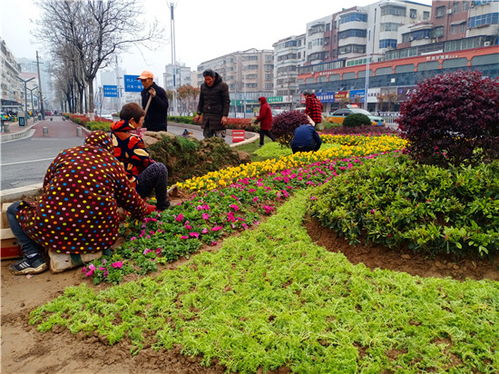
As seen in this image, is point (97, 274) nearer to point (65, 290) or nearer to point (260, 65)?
point (65, 290)

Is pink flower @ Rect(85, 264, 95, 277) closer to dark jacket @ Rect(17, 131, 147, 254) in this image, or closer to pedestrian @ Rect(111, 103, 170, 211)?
dark jacket @ Rect(17, 131, 147, 254)

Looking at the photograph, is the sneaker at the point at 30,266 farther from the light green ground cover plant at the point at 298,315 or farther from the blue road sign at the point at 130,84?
the blue road sign at the point at 130,84

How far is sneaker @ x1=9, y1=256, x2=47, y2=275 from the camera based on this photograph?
349cm

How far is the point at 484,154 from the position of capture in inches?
166

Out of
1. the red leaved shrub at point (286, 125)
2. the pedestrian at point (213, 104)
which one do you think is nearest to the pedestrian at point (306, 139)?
the pedestrian at point (213, 104)

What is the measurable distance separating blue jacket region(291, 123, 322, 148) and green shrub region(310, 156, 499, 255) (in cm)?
406

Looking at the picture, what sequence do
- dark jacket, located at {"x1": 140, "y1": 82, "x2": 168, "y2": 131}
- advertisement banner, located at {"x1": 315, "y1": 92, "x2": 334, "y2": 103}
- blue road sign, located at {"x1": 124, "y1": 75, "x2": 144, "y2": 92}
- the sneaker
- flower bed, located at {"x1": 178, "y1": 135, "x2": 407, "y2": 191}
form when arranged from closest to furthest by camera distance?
the sneaker, flower bed, located at {"x1": 178, "y1": 135, "x2": 407, "y2": 191}, dark jacket, located at {"x1": 140, "y1": 82, "x2": 168, "y2": 131}, blue road sign, located at {"x1": 124, "y1": 75, "x2": 144, "y2": 92}, advertisement banner, located at {"x1": 315, "y1": 92, "x2": 334, "y2": 103}

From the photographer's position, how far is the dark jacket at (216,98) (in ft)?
25.7

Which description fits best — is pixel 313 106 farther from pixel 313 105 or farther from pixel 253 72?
pixel 253 72

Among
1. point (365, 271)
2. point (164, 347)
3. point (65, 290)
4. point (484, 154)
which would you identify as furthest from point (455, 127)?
point (65, 290)

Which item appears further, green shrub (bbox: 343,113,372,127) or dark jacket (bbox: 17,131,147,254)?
green shrub (bbox: 343,113,372,127)

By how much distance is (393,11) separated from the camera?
6606 centimetres

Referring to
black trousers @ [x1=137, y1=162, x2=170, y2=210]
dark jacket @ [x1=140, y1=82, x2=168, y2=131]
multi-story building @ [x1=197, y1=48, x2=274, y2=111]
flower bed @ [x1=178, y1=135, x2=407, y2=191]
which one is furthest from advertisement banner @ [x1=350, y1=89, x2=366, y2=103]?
black trousers @ [x1=137, y1=162, x2=170, y2=210]

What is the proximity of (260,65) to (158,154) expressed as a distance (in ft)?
321
